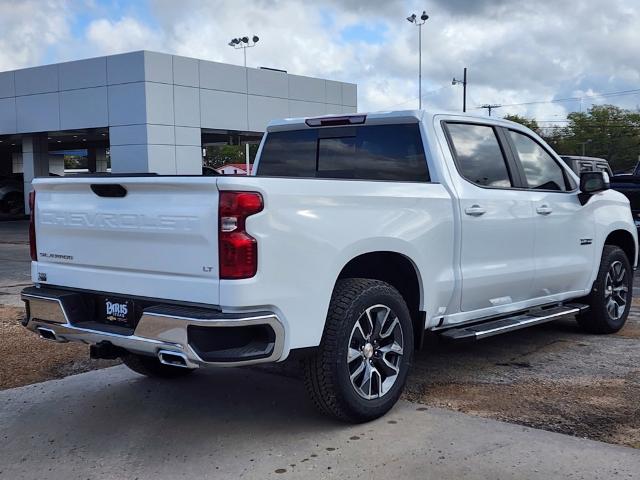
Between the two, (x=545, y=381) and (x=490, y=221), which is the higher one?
(x=490, y=221)

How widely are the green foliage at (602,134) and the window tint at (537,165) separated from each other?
8398 cm

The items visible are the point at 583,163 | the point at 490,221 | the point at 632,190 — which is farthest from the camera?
the point at 583,163

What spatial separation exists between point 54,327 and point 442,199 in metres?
2.68

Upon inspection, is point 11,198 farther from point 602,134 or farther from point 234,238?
point 602,134

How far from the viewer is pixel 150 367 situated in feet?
18.0

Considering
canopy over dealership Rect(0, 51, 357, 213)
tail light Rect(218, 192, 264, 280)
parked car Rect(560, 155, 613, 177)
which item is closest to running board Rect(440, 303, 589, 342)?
tail light Rect(218, 192, 264, 280)

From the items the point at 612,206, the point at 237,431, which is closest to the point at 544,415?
the point at 237,431

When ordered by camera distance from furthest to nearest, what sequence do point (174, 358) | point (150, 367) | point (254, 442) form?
point (150, 367) < point (254, 442) < point (174, 358)

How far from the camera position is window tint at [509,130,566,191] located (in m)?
5.99

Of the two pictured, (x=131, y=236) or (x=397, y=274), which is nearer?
(x=131, y=236)

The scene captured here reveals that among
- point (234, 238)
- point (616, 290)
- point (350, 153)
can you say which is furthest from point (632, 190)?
point (234, 238)

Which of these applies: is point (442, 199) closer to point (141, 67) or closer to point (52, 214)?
point (52, 214)

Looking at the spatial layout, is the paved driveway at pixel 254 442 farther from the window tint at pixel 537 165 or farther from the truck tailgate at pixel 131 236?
the window tint at pixel 537 165

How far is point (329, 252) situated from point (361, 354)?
720 mm
